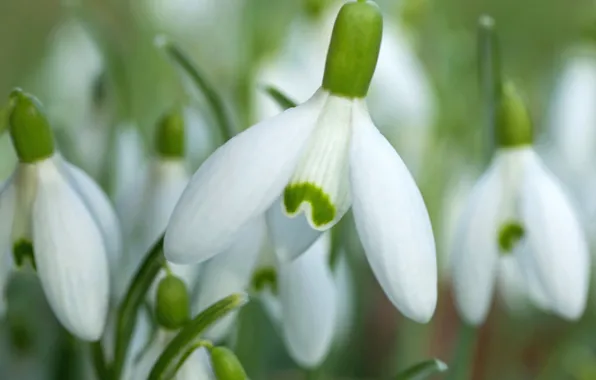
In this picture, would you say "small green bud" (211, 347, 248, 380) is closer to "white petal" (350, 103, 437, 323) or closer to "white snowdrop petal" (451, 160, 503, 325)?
"white petal" (350, 103, 437, 323)

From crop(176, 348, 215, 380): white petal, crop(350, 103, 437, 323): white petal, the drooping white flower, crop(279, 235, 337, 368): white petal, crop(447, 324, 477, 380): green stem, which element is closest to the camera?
crop(350, 103, 437, 323): white petal

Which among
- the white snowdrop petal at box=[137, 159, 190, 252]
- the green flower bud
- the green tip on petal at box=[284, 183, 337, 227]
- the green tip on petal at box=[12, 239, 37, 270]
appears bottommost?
the green tip on petal at box=[12, 239, 37, 270]

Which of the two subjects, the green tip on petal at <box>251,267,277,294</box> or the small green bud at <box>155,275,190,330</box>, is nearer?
the small green bud at <box>155,275,190,330</box>

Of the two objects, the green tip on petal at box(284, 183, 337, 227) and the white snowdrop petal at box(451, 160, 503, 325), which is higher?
the green tip on petal at box(284, 183, 337, 227)

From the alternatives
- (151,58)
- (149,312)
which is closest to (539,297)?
(149,312)

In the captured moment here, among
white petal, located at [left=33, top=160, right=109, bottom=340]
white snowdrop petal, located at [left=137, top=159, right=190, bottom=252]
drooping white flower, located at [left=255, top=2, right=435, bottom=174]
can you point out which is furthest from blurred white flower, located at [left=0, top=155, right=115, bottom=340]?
drooping white flower, located at [left=255, top=2, right=435, bottom=174]

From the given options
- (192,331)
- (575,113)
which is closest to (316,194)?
(192,331)

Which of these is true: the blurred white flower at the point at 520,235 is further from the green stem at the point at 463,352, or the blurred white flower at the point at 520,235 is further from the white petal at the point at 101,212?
the white petal at the point at 101,212

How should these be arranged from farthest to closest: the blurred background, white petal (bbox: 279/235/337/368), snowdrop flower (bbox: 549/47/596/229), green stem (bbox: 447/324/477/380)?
snowdrop flower (bbox: 549/47/596/229)
the blurred background
green stem (bbox: 447/324/477/380)
white petal (bbox: 279/235/337/368)
